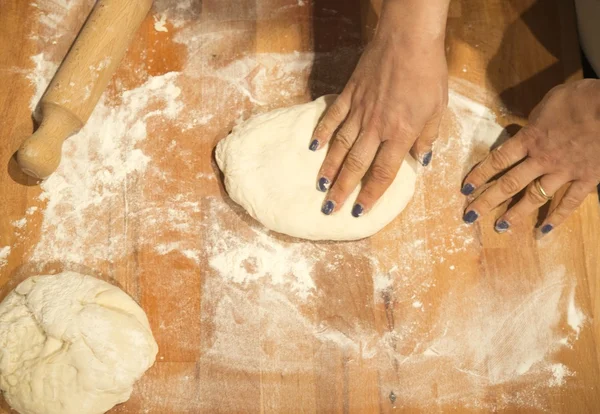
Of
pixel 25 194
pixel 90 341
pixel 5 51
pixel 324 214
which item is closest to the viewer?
pixel 90 341

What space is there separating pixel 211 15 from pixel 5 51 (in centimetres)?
66

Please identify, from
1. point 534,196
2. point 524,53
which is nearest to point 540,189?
point 534,196

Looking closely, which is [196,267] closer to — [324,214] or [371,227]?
[324,214]

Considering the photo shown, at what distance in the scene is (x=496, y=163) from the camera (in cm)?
170

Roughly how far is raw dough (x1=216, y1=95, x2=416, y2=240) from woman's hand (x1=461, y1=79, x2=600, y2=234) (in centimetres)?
26

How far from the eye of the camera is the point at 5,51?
1.80 m

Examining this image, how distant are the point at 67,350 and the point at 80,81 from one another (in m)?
0.76

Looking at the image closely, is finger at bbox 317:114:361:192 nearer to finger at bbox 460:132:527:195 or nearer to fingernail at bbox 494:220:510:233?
finger at bbox 460:132:527:195

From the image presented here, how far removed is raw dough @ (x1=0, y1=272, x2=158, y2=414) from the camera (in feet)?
4.67

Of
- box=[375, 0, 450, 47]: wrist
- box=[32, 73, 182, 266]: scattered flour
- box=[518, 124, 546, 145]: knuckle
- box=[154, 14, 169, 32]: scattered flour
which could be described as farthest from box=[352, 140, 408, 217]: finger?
box=[154, 14, 169, 32]: scattered flour

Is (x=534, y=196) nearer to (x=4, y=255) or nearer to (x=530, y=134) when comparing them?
(x=530, y=134)

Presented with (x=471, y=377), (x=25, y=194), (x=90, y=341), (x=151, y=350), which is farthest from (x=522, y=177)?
(x=25, y=194)

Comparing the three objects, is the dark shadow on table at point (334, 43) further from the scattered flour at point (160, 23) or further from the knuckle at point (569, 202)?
the knuckle at point (569, 202)

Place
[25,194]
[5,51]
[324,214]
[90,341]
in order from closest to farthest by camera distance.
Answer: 1. [90,341]
2. [324,214]
3. [25,194]
4. [5,51]
